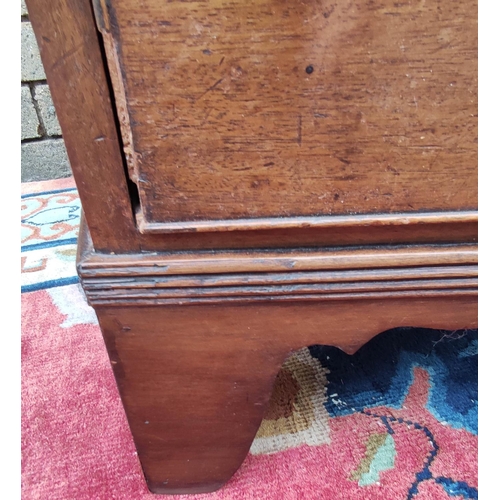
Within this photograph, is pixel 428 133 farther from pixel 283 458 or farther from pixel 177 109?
pixel 283 458

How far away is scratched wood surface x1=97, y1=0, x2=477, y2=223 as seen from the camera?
30cm

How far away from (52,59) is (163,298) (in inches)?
8.0

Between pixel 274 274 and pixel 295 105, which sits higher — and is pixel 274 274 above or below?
below

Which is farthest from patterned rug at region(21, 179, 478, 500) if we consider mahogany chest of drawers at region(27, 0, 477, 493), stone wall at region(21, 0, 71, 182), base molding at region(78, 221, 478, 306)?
stone wall at region(21, 0, 71, 182)

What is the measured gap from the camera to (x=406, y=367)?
69 centimetres

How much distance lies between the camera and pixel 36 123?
55.9 inches

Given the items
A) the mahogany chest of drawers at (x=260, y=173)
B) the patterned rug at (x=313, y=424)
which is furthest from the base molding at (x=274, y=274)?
the patterned rug at (x=313, y=424)

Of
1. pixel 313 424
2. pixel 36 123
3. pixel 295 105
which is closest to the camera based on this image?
pixel 295 105

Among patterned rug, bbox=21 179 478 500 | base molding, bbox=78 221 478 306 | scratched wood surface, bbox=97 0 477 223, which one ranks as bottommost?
patterned rug, bbox=21 179 478 500

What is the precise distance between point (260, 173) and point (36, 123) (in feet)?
4.34

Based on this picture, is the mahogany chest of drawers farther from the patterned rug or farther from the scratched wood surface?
the patterned rug

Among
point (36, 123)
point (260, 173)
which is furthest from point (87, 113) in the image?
point (36, 123)

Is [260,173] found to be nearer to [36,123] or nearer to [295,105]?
[295,105]

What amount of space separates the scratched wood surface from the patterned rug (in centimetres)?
34
